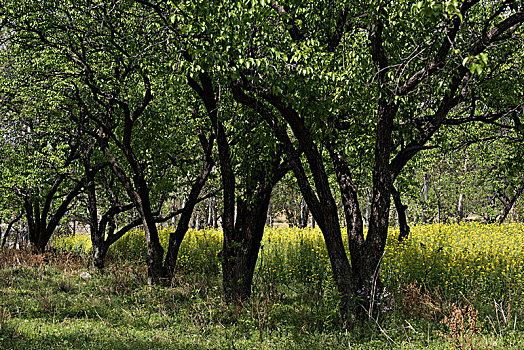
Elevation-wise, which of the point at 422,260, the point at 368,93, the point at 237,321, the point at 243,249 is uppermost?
the point at 368,93

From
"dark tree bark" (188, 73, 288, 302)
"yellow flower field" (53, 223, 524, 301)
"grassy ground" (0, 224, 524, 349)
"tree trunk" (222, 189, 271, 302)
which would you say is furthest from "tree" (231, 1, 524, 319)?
"tree trunk" (222, 189, 271, 302)

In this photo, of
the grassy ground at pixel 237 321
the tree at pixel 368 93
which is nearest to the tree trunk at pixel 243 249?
the grassy ground at pixel 237 321

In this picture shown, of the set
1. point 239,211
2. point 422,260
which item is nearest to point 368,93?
point 239,211

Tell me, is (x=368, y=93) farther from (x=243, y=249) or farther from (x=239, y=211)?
(x=243, y=249)

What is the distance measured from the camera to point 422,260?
9.80 metres

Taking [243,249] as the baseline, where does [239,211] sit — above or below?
above

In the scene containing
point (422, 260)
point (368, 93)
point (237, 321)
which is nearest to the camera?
point (368, 93)

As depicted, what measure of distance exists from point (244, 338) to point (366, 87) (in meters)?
4.22

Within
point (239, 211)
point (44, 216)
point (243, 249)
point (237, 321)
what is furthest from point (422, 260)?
point (44, 216)

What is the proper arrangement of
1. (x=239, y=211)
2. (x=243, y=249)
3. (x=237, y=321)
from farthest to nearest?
(x=239, y=211)
(x=243, y=249)
(x=237, y=321)

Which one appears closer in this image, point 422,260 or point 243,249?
point 243,249

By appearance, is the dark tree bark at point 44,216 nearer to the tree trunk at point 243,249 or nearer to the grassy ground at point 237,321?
the grassy ground at point 237,321

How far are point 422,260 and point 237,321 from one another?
4.80m

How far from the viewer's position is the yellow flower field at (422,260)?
8820mm
